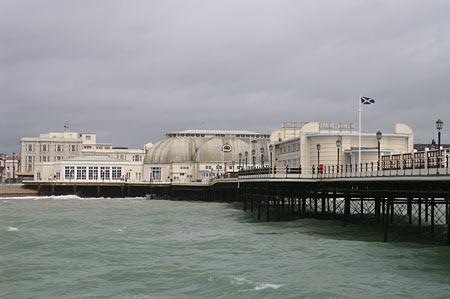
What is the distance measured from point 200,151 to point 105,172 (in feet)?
56.0

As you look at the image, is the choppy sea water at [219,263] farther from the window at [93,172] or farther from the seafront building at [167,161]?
the window at [93,172]

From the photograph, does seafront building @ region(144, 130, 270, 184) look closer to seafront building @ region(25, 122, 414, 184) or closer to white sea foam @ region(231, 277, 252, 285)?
seafront building @ region(25, 122, 414, 184)

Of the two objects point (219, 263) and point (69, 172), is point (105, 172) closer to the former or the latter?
point (69, 172)

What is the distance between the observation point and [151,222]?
1864 inches

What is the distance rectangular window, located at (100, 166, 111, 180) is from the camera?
339 feet

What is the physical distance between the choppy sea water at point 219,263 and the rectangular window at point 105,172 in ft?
205

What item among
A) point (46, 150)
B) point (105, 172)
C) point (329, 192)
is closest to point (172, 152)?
point (105, 172)

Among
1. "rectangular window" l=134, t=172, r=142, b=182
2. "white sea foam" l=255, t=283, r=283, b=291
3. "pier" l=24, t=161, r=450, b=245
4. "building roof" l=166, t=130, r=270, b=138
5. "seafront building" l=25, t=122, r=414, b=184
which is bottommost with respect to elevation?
"white sea foam" l=255, t=283, r=283, b=291

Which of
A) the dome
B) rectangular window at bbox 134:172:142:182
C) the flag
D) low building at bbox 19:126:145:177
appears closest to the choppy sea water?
the flag

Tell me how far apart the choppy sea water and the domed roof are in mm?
66055

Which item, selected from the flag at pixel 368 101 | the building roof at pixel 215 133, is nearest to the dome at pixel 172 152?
the building roof at pixel 215 133

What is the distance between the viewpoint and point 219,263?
26.2 metres

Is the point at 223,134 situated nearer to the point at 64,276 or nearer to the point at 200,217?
the point at 200,217

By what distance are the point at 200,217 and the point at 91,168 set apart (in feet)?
176
